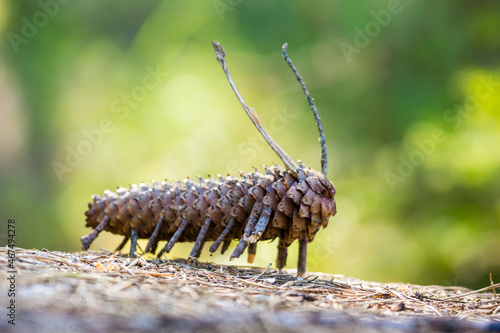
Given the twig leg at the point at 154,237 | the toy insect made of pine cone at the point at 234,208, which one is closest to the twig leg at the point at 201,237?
the toy insect made of pine cone at the point at 234,208

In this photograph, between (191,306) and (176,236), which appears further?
(176,236)

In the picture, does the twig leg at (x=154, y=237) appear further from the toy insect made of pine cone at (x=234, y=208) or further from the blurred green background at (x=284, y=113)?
the blurred green background at (x=284, y=113)

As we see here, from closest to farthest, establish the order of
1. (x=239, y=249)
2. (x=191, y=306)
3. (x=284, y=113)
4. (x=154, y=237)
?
1. (x=191, y=306)
2. (x=239, y=249)
3. (x=154, y=237)
4. (x=284, y=113)

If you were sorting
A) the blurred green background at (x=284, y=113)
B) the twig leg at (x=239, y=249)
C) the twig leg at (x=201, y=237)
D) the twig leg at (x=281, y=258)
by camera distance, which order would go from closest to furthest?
the twig leg at (x=239, y=249), the twig leg at (x=201, y=237), the twig leg at (x=281, y=258), the blurred green background at (x=284, y=113)

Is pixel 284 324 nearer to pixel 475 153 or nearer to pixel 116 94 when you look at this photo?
pixel 475 153

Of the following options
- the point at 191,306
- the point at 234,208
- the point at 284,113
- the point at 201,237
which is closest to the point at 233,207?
the point at 234,208

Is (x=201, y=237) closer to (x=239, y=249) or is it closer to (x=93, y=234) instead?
(x=239, y=249)
